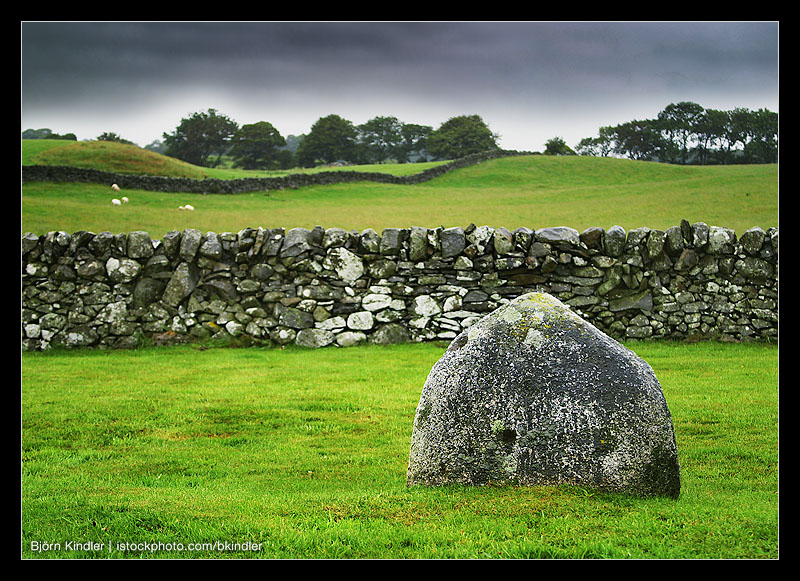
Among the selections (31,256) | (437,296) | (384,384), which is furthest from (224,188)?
(384,384)

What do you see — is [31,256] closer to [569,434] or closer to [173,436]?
[173,436]

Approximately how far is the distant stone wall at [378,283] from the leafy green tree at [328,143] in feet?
211

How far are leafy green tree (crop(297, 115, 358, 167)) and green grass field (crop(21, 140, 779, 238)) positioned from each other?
1118 inches

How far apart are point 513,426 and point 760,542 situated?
1820mm

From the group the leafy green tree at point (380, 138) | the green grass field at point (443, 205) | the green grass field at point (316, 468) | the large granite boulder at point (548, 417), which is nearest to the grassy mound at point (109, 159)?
the green grass field at point (443, 205)

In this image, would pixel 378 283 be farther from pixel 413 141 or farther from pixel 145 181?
pixel 413 141

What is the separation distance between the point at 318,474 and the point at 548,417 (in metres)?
2.73

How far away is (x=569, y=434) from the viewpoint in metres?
5.25

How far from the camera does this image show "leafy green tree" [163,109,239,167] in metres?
75.9

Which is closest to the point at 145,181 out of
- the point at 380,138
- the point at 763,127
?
the point at 763,127

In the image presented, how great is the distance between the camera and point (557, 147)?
7712cm

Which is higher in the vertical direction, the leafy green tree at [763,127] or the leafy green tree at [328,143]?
the leafy green tree at [328,143]

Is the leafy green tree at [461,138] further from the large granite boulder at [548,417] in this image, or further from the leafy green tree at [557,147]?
the large granite boulder at [548,417]

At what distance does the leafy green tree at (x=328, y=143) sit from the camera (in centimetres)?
7925
